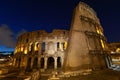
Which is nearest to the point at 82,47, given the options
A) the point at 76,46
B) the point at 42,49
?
the point at 76,46

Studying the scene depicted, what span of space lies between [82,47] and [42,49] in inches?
610

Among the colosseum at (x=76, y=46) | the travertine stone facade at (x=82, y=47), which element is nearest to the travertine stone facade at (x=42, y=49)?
the colosseum at (x=76, y=46)

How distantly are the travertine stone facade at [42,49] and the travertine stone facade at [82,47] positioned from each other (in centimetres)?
1023

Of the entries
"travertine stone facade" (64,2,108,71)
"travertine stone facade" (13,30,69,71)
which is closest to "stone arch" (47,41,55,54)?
"travertine stone facade" (13,30,69,71)

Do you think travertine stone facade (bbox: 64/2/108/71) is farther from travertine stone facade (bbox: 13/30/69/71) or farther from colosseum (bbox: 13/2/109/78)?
travertine stone facade (bbox: 13/30/69/71)

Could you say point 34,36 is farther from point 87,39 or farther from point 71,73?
point 71,73

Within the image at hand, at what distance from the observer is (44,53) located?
1091 inches

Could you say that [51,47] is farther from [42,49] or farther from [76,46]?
[76,46]

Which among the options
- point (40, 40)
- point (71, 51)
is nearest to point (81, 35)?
point (71, 51)

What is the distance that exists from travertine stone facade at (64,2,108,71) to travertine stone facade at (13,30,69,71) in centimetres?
1023

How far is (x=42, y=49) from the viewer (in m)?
30.0

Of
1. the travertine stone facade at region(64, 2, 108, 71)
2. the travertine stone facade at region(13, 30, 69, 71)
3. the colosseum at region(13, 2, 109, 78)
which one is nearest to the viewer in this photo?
the travertine stone facade at region(64, 2, 108, 71)

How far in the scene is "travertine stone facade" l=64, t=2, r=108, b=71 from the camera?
15766 mm

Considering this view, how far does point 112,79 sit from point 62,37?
18.8 meters
